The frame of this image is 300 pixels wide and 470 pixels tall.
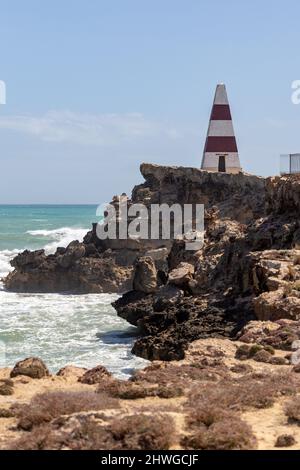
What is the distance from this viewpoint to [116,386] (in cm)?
1130

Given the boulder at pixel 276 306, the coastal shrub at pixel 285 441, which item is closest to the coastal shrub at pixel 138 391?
the coastal shrub at pixel 285 441

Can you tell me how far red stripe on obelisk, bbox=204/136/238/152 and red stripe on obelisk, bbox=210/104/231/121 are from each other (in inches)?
48.4

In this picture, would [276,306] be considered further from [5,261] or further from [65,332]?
[5,261]

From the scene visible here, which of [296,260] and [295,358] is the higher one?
[296,260]

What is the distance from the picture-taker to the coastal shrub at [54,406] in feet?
29.8

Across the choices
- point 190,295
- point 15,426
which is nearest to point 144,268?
point 190,295

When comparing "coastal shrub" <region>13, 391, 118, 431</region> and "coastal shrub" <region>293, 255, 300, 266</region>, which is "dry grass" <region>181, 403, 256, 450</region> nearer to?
"coastal shrub" <region>13, 391, 118, 431</region>

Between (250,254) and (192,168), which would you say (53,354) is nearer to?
(250,254)

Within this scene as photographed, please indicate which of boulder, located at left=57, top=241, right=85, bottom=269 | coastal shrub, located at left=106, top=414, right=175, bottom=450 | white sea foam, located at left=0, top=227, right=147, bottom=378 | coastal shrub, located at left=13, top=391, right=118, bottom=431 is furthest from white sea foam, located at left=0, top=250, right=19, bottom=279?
coastal shrub, located at left=106, top=414, right=175, bottom=450

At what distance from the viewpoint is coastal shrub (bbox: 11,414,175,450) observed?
7656mm

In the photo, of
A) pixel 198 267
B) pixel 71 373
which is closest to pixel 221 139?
pixel 198 267
